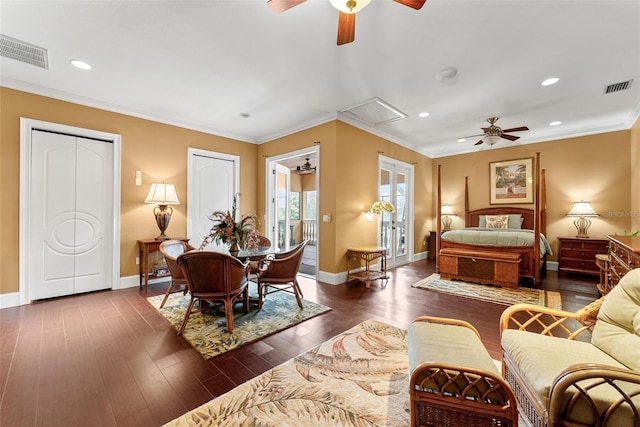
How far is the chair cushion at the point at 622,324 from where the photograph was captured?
1.30 metres

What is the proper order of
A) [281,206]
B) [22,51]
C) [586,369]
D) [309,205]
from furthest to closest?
1. [309,205]
2. [281,206]
3. [22,51]
4. [586,369]

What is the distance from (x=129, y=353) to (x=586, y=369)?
120 inches

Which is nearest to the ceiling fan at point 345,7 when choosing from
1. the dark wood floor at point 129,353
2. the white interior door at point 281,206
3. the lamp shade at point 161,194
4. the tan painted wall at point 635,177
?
the dark wood floor at point 129,353

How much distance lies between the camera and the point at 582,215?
5086mm

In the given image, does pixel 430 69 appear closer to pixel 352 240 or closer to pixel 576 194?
pixel 352 240

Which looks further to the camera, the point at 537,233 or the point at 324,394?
the point at 537,233

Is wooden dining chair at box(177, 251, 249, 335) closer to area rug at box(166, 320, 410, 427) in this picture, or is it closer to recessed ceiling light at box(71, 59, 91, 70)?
area rug at box(166, 320, 410, 427)

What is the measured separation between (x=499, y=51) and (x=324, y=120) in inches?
101

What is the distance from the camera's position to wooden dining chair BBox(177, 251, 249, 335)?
2443 millimetres

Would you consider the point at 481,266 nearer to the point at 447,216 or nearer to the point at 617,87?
the point at 447,216

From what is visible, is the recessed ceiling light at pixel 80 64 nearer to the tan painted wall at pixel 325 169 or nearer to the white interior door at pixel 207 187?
the tan painted wall at pixel 325 169

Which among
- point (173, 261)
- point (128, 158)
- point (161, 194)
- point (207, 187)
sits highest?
point (128, 158)

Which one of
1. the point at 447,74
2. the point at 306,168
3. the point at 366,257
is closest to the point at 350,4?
the point at 447,74

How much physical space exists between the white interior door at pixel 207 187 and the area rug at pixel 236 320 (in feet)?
5.33
